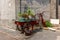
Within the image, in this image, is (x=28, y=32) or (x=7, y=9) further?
(x=7, y=9)

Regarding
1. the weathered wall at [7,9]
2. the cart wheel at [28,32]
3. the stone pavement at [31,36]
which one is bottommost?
the stone pavement at [31,36]

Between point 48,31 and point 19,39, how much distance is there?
289 cm

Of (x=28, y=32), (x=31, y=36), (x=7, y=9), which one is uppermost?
(x=7, y=9)

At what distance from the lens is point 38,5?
18047 millimetres

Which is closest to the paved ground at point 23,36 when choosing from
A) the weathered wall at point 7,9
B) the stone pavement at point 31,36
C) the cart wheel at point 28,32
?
the stone pavement at point 31,36

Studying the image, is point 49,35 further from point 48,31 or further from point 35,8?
point 35,8

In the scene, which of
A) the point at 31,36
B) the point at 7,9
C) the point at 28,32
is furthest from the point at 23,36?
the point at 7,9

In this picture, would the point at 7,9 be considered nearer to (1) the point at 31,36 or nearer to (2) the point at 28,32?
(2) the point at 28,32

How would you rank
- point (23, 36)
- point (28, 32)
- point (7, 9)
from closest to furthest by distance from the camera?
1. point (23, 36)
2. point (28, 32)
3. point (7, 9)

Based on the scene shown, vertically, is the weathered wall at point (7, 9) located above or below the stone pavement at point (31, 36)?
above

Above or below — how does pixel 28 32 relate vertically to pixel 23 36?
above

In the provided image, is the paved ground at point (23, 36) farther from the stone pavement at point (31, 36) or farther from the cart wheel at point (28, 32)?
the cart wheel at point (28, 32)

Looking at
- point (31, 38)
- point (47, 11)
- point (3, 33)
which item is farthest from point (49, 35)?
point (47, 11)

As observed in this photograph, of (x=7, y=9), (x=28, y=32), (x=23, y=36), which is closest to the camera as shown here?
(x=23, y=36)
